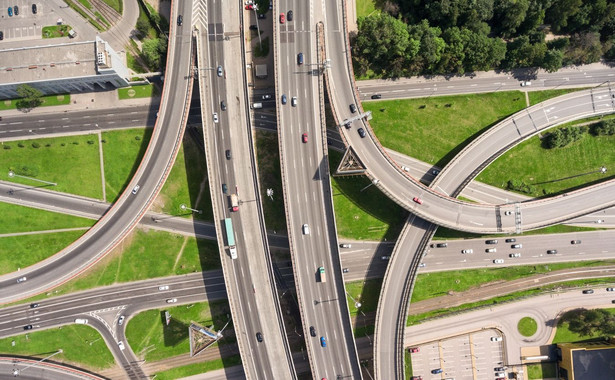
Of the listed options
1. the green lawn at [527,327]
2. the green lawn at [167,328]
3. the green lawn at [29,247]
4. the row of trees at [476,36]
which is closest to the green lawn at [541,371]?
the green lawn at [527,327]

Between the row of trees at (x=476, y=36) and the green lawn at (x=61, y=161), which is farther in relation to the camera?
→ the green lawn at (x=61, y=161)

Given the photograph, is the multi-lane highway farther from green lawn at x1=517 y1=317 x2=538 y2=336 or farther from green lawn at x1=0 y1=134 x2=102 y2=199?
green lawn at x1=0 y1=134 x2=102 y2=199

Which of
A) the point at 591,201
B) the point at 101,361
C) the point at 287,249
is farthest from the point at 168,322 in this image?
the point at 591,201

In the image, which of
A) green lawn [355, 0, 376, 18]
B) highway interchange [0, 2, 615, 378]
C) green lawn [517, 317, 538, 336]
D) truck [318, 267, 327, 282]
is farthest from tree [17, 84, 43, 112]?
green lawn [517, 317, 538, 336]

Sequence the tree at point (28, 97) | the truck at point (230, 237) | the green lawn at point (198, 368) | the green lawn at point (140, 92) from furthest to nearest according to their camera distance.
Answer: the green lawn at point (140, 92) → the green lawn at point (198, 368) → the tree at point (28, 97) → the truck at point (230, 237)

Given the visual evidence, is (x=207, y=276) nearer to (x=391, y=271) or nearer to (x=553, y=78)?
(x=391, y=271)

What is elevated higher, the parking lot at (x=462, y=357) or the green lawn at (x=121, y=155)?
the green lawn at (x=121, y=155)

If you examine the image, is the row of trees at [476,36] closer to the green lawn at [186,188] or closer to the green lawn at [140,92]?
the green lawn at [186,188]

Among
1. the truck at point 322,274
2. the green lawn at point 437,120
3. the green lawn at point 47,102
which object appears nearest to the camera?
the truck at point 322,274
